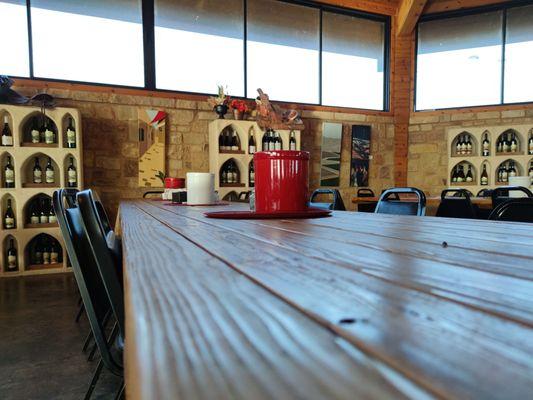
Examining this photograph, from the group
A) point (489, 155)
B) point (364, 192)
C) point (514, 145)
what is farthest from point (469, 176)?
point (364, 192)

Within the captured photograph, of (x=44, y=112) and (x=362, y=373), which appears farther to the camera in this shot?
(x=44, y=112)

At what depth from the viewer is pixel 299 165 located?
3.17ft

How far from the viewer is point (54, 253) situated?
3943 mm

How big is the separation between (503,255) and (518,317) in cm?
27

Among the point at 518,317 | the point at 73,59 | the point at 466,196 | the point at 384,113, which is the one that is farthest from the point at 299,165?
the point at 384,113

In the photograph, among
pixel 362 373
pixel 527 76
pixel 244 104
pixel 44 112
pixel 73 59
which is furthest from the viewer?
pixel 527 76

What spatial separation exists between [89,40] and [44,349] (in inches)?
149

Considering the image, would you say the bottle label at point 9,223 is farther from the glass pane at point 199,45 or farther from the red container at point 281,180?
the red container at point 281,180

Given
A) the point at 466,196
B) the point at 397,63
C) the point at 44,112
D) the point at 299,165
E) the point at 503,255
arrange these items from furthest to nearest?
the point at 397,63, the point at 44,112, the point at 466,196, the point at 299,165, the point at 503,255

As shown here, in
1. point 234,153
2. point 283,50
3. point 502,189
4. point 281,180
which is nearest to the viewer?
point 281,180

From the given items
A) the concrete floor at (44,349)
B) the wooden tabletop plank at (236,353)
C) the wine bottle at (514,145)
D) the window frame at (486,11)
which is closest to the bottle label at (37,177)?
the concrete floor at (44,349)

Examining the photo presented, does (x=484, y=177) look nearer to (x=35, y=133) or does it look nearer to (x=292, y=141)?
(x=292, y=141)

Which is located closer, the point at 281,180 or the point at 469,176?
the point at 281,180

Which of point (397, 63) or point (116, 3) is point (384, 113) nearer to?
point (397, 63)
